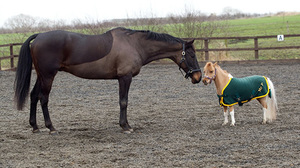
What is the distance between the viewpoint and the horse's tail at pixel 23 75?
689 centimetres

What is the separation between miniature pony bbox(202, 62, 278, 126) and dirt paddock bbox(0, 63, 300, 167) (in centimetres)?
29

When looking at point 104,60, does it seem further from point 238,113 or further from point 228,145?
point 238,113

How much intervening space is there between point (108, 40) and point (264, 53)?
17.8 meters

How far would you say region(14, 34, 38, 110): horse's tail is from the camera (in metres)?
6.89

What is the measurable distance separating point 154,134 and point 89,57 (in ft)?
5.29

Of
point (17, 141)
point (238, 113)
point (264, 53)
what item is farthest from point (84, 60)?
point (264, 53)

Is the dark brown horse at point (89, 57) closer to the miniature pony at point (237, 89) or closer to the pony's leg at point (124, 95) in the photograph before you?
the pony's leg at point (124, 95)

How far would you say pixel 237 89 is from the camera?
23.0 ft

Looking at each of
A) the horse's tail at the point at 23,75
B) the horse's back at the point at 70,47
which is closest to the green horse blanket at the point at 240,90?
the horse's back at the point at 70,47

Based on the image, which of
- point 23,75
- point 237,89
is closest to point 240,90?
point 237,89

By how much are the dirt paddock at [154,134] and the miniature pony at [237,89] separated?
0.29 meters

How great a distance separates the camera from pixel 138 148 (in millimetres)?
5840

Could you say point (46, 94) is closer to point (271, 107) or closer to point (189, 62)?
point (189, 62)

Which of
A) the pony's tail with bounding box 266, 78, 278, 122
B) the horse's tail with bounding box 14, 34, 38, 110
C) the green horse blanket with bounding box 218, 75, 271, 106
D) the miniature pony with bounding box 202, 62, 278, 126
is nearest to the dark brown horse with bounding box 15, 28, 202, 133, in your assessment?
the horse's tail with bounding box 14, 34, 38, 110
